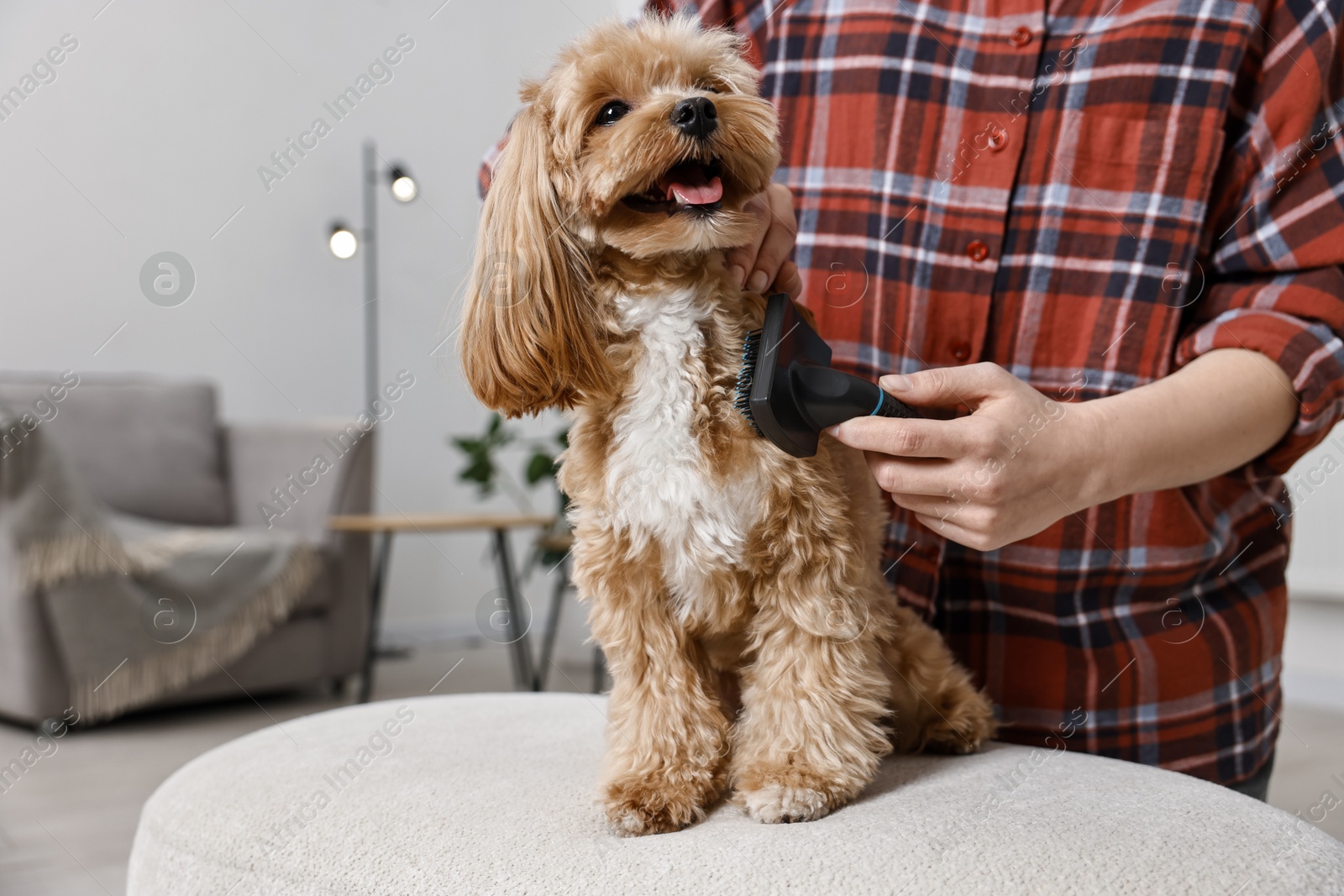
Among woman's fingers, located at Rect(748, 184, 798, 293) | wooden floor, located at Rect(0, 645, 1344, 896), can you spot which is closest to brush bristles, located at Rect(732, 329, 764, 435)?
woman's fingers, located at Rect(748, 184, 798, 293)

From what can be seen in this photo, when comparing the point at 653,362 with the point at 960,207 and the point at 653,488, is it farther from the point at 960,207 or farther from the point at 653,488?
the point at 960,207

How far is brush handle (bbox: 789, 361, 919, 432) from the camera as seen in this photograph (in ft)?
2.69

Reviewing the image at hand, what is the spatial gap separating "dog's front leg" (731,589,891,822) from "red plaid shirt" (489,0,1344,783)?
1.00 ft

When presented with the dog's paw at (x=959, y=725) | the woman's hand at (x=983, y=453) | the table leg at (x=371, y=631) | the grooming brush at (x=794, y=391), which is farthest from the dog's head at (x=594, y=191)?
the table leg at (x=371, y=631)

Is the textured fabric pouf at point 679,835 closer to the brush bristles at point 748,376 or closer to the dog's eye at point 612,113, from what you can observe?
the brush bristles at point 748,376

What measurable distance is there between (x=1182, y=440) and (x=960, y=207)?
36 centimetres

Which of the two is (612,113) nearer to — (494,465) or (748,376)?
(748,376)

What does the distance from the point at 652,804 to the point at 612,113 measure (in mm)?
594

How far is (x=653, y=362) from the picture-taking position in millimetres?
898

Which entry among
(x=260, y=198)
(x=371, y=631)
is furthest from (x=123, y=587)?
(x=260, y=198)

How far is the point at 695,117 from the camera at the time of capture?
851mm

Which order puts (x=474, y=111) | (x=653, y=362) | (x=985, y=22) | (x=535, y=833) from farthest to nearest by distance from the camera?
1. (x=474, y=111)
2. (x=985, y=22)
3. (x=653, y=362)
4. (x=535, y=833)

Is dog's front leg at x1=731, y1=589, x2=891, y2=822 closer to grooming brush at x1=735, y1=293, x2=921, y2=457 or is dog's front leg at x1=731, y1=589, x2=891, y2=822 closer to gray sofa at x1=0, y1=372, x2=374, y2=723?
grooming brush at x1=735, y1=293, x2=921, y2=457

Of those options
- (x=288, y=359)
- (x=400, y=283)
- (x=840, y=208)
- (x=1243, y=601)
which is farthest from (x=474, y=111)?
(x=1243, y=601)
